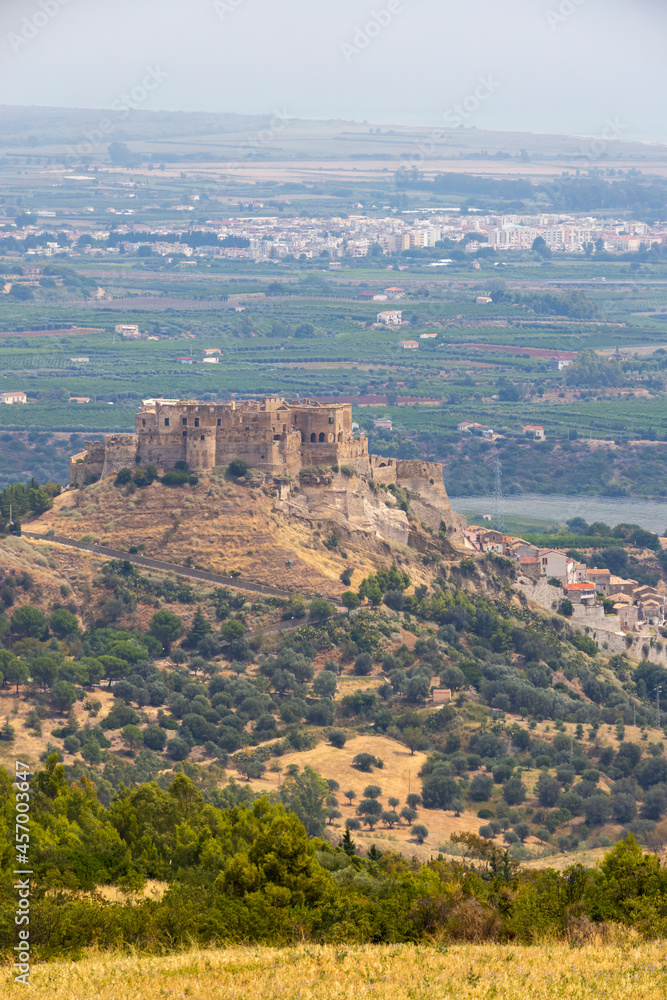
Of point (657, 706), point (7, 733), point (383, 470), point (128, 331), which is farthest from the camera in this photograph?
point (128, 331)

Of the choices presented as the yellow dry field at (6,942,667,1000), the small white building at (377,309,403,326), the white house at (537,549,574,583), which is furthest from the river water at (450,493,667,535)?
the yellow dry field at (6,942,667,1000)

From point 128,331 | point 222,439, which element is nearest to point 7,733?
point 222,439

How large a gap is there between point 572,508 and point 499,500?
4923 mm

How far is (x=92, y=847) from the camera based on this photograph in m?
29.1

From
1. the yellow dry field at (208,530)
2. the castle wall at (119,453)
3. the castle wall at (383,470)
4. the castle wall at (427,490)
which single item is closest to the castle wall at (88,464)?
the castle wall at (119,453)

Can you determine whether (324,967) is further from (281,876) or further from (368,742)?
(368,742)

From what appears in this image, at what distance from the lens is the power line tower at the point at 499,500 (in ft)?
329

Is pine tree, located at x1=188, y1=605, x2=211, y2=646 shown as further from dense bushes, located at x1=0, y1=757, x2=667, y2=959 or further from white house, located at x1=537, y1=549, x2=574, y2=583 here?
dense bushes, located at x1=0, y1=757, x2=667, y2=959

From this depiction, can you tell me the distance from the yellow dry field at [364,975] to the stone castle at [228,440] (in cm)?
3553

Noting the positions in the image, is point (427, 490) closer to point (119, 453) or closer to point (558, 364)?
point (119, 453)

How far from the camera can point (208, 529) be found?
186 ft

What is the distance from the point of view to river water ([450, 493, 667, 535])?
362 feet

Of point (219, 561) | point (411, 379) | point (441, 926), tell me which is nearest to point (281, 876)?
point (441, 926)

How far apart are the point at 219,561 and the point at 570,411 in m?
95.4
